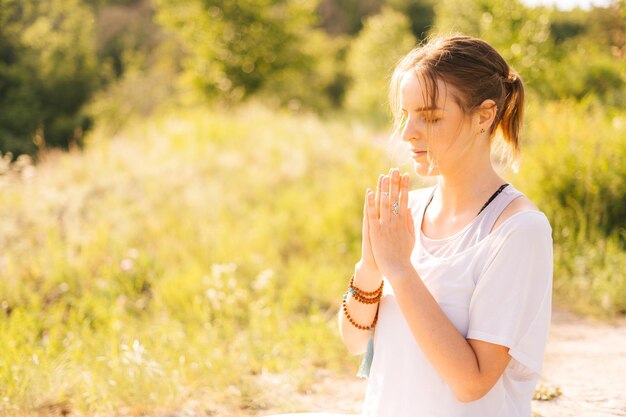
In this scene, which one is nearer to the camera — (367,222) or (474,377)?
(474,377)

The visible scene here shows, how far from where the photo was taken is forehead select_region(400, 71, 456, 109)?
1630mm

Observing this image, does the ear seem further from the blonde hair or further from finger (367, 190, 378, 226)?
finger (367, 190, 378, 226)

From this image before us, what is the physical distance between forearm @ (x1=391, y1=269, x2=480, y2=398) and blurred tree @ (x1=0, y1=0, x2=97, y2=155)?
9940mm

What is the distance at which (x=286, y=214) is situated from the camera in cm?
698

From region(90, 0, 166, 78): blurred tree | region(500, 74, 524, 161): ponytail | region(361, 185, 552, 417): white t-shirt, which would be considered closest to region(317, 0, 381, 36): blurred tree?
region(90, 0, 166, 78): blurred tree

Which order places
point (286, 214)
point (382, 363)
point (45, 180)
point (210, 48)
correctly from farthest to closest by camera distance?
point (210, 48) < point (45, 180) < point (286, 214) < point (382, 363)

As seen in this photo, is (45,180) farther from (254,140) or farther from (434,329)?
(434,329)

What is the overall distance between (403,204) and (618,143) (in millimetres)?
5262

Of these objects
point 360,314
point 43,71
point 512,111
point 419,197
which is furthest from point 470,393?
point 43,71

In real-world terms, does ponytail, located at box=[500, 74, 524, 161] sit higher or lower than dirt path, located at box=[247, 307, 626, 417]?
higher

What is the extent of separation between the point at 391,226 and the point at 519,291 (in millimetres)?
354

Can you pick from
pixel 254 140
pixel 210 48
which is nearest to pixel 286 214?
pixel 254 140

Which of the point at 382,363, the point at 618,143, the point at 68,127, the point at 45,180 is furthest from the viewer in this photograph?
the point at 68,127

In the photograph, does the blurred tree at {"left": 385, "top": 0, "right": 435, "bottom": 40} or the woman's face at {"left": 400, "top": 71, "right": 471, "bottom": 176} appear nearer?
the woman's face at {"left": 400, "top": 71, "right": 471, "bottom": 176}
